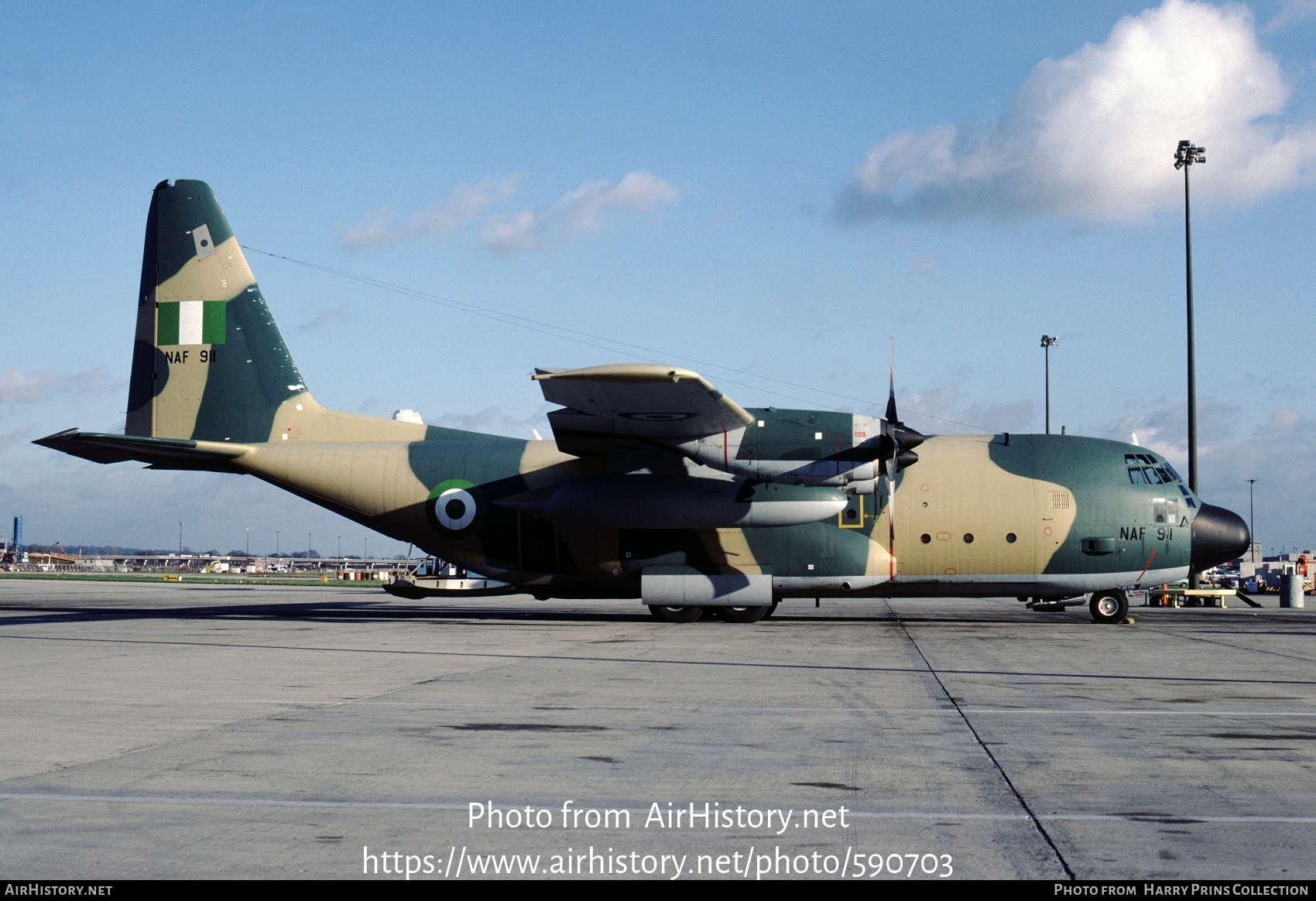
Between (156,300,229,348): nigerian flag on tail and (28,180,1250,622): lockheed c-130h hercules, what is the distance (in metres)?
0.05

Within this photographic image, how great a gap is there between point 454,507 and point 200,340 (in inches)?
323

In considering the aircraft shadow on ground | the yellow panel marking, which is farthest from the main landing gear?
the yellow panel marking

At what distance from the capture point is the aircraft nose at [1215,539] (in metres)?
24.7

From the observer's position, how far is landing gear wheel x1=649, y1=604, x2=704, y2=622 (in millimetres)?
25625

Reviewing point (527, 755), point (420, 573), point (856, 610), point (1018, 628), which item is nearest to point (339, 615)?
point (420, 573)

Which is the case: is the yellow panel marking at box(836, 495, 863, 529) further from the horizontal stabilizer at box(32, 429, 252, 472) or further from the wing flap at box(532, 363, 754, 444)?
the horizontal stabilizer at box(32, 429, 252, 472)

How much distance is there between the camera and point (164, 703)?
11219 millimetres

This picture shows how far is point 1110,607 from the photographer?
25359 mm

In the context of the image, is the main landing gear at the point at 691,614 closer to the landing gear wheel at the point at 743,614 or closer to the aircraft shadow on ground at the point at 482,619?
the landing gear wheel at the point at 743,614

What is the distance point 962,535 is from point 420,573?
1867 cm

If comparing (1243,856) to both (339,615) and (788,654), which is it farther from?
(339,615)

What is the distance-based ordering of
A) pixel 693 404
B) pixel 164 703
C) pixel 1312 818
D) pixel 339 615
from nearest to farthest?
pixel 1312 818, pixel 164 703, pixel 693 404, pixel 339 615

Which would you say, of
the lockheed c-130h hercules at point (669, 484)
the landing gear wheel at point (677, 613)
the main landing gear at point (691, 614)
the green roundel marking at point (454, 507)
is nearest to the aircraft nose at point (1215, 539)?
the lockheed c-130h hercules at point (669, 484)

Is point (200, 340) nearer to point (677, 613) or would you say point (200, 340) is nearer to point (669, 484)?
point (669, 484)
